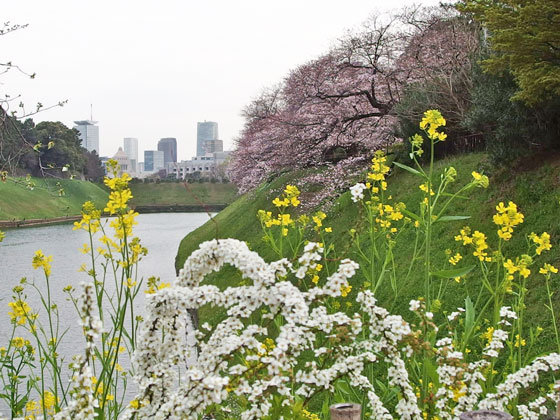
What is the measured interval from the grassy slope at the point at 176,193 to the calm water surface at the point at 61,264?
118ft

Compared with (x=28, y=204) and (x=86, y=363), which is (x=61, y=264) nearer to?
(x=86, y=363)

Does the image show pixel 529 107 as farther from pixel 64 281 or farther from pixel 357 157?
pixel 64 281

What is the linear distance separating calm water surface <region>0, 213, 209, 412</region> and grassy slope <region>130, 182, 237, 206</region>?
35.9m

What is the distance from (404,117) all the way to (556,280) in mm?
7418

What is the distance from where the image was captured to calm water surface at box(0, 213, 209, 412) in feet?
45.9

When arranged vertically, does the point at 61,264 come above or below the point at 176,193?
A: below

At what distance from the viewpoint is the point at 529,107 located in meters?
9.91

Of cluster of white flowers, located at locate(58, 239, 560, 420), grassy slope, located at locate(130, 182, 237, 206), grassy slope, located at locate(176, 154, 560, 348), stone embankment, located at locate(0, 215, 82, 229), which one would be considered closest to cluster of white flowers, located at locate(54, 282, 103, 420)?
cluster of white flowers, located at locate(58, 239, 560, 420)

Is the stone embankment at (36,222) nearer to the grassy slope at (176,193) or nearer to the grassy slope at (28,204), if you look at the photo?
the grassy slope at (28,204)

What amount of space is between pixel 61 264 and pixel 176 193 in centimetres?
6001

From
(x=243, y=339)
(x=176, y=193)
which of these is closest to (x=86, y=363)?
(x=243, y=339)

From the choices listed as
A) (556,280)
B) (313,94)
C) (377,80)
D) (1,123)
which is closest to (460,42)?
(377,80)

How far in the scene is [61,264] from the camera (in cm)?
2480

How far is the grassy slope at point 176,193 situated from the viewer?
269ft
